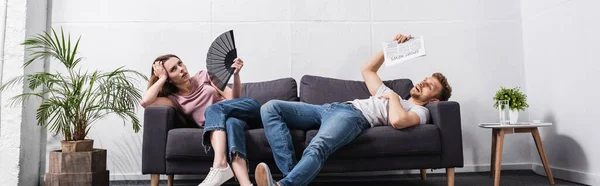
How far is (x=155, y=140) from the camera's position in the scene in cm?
239

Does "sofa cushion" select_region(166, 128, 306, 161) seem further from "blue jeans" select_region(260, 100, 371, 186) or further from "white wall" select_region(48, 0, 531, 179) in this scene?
"white wall" select_region(48, 0, 531, 179)

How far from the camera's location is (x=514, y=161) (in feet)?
11.1

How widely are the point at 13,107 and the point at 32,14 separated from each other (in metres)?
0.72

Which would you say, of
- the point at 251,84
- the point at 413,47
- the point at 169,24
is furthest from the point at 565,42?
the point at 169,24

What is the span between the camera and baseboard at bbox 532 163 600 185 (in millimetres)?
2695

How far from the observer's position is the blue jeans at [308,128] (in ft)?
6.36

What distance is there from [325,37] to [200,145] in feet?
5.09

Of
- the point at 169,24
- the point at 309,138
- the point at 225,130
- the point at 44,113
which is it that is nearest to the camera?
the point at 225,130

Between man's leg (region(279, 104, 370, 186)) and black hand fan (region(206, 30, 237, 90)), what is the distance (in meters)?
0.66

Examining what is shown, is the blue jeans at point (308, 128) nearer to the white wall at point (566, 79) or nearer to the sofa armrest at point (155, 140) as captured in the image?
the sofa armrest at point (155, 140)

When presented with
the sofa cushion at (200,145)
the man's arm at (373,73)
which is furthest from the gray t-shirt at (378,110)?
the sofa cushion at (200,145)

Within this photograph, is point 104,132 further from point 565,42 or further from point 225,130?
point 565,42

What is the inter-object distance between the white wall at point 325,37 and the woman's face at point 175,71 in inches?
30.4

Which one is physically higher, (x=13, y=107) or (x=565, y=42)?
(x=565, y=42)
